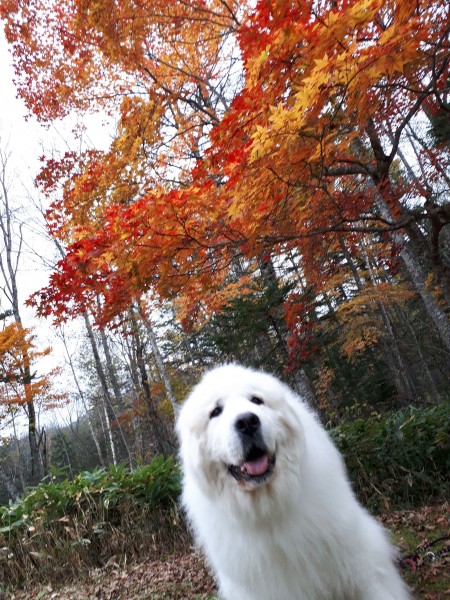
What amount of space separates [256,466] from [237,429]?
0.19m

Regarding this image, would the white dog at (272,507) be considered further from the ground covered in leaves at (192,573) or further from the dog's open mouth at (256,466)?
the ground covered in leaves at (192,573)

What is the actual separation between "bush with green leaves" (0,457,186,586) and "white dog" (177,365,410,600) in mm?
3013

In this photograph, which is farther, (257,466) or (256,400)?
(256,400)

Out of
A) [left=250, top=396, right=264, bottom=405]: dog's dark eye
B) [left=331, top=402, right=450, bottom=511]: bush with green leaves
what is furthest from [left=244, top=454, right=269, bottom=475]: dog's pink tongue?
[left=331, top=402, right=450, bottom=511]: bush with green leaves

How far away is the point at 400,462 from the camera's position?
4.62 meters

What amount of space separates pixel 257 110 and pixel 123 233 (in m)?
1.79

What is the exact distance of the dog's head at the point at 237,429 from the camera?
1.81 m

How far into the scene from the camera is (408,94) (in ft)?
17.9

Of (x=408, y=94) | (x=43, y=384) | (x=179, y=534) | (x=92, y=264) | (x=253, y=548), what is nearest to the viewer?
(x=253, y=548)

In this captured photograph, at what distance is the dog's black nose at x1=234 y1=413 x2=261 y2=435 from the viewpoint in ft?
5.89

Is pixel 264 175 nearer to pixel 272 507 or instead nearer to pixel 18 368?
pixel 272 507

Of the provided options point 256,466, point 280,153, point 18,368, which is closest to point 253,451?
point 256,466

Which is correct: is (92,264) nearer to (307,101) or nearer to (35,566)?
(307,101)

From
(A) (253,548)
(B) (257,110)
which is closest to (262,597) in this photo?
(A) (253,548)
